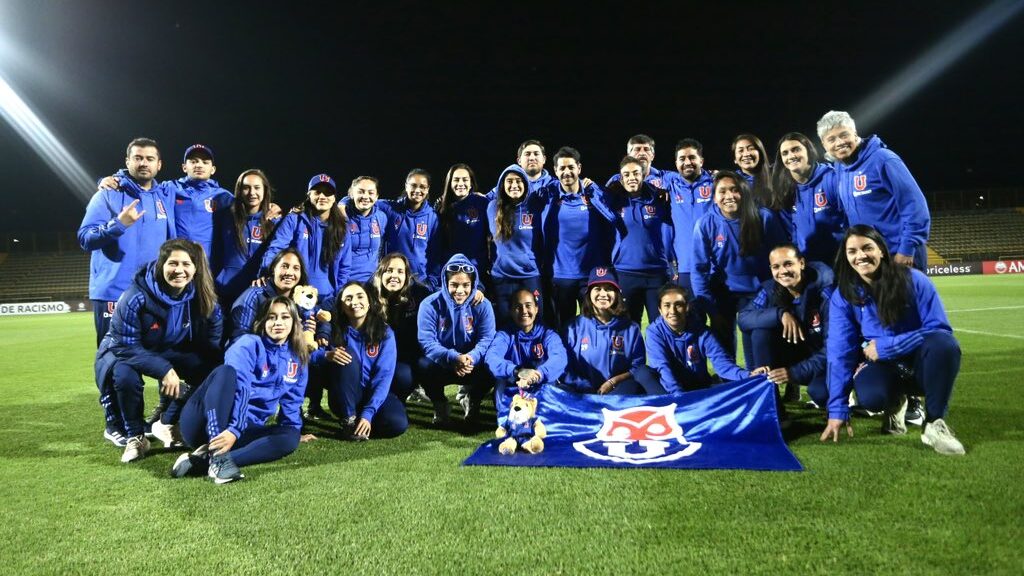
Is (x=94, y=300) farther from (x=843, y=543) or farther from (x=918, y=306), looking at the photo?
A: (x=918, y=306)

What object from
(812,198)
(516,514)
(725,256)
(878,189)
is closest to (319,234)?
(725,256)

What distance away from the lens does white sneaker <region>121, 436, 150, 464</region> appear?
3.99 meters

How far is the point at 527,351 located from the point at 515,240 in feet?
4.13

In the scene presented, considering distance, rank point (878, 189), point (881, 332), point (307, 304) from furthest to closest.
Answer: point (307, 304) < point (878, 189) < point (881, 332)

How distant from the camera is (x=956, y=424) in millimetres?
4273

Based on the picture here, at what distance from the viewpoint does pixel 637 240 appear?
5.88 meters

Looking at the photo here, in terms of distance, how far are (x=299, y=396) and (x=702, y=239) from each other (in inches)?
134

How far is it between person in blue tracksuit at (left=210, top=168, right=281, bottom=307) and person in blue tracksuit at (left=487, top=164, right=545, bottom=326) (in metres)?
2.08

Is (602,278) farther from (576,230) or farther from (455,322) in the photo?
(455,322)

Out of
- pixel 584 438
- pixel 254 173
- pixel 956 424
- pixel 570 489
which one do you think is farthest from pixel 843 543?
pixel 254 173

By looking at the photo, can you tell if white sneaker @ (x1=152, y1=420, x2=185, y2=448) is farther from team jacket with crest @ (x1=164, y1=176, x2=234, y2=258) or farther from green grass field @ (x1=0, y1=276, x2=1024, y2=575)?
team jacket with crest @ (x1=164, y1=176, x2=234, y2=258)

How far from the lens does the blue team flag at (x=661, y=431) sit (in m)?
3.59

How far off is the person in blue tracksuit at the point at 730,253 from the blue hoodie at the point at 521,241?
1.46 metres

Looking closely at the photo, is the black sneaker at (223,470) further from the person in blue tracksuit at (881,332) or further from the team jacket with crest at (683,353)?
the person in blue tracksuit at (881,332)
